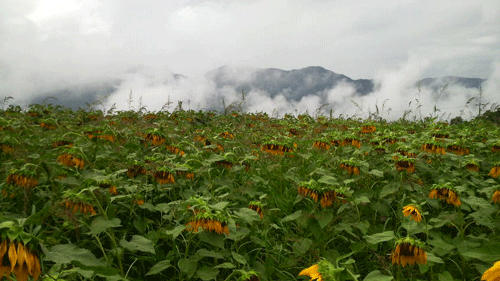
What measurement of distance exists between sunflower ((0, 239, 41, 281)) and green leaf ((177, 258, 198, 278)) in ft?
2.84

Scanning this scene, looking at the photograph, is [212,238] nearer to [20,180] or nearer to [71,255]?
[71,255]

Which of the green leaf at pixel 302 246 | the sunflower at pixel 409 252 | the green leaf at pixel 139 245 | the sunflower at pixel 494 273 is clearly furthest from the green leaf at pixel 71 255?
the sunflower at pixel 409 252

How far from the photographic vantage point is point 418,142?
3.67 meters

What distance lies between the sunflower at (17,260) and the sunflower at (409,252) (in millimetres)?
1529

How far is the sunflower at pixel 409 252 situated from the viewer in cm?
158

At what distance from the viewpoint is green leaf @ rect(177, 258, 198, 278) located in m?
1.76

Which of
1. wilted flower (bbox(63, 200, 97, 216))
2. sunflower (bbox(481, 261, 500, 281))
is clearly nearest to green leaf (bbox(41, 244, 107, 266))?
wilted flower (bbox(63, 200, 97, 216))

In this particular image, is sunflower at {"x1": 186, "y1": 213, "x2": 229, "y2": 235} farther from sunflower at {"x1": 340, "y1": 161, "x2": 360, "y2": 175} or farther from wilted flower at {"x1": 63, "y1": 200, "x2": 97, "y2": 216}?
sunflower at {"x1": 340, "y1": 161, "x2": 360, "y2": 175}

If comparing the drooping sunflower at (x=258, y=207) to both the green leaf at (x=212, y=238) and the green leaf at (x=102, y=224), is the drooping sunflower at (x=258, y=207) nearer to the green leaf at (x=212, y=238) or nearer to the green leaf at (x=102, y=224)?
the green leaf at (x=212, y=238)

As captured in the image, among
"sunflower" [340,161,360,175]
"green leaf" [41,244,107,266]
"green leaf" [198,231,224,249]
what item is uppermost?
"green leaf" [41,244,107,266]

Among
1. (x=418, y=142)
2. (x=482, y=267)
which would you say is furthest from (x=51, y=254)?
(x=418, y=142)

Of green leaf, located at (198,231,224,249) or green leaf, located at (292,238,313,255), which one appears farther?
green leaf, located at (292,238,313,255)

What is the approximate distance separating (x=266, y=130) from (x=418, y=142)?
2.33 metres

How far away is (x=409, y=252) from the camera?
5.26ft
